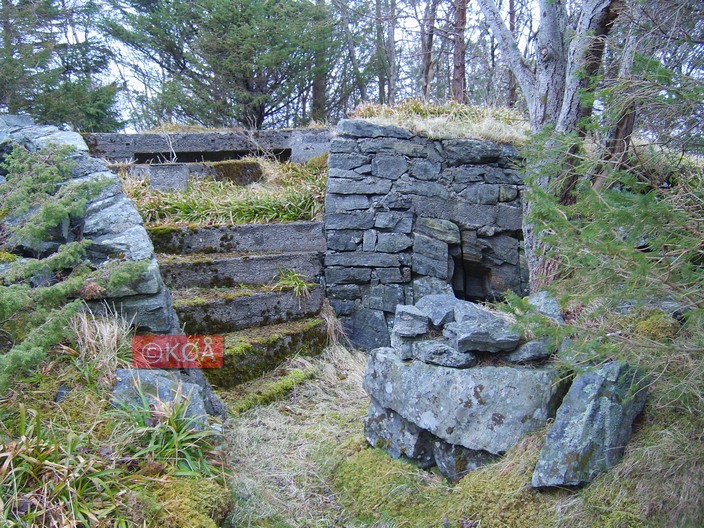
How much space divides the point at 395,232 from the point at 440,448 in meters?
2.90

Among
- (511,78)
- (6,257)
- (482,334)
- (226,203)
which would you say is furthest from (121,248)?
(511,78)

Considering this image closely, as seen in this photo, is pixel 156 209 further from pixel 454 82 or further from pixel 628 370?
pixel 454 82

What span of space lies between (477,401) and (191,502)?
1.46 m

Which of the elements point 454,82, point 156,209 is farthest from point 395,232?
point 454,82

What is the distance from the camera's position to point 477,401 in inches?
110

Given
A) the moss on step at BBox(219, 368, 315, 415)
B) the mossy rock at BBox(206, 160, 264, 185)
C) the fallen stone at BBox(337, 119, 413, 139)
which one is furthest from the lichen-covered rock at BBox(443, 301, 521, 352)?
the mossy rock at BBox(206, 160, 264, 185)

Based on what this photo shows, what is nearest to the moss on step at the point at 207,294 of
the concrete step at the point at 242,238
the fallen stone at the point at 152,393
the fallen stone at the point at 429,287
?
the concrete step at the point at 242,238

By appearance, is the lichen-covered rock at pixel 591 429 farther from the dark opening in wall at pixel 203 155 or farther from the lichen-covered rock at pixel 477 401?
the dark opening in wall at pixel 203 155

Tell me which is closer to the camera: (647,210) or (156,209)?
(647,210)

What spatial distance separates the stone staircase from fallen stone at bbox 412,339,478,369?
1.93 m

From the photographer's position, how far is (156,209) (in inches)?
223

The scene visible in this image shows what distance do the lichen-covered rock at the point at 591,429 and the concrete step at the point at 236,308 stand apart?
10.2 ft

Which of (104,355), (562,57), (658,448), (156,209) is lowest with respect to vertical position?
(658,448)

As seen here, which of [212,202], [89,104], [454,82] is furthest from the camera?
[89,104]
